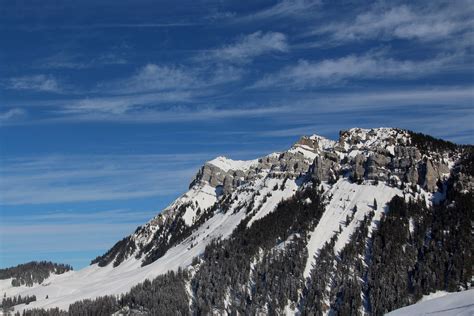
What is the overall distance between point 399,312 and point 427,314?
16.5 meters

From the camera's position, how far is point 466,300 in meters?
104

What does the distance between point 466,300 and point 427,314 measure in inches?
378

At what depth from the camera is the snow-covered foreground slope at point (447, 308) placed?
91.6m

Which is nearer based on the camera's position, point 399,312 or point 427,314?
point 427,314

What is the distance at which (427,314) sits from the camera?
99875 millimetres

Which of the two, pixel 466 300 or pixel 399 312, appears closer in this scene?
pixel 466 300

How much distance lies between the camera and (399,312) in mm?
115812

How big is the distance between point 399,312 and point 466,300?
1616cm

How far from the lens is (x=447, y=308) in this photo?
100 m

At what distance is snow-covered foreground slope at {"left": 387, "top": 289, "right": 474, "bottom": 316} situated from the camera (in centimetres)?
9162
